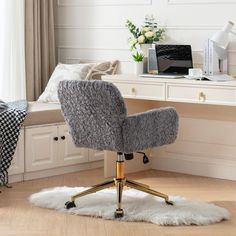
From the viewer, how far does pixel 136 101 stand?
5.34 metres

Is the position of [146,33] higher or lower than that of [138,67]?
higher

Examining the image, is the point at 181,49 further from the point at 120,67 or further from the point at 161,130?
the point at 161,130

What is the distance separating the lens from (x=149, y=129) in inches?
160

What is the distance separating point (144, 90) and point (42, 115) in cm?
78

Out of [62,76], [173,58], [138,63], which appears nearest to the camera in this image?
[173,58]

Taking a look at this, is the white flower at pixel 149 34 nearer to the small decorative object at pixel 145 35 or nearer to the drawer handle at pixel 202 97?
the small decorative object at pixel 145 35

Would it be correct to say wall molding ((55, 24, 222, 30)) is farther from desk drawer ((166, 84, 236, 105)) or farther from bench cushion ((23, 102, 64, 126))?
bench cushion ((23, 102, 64, 126))

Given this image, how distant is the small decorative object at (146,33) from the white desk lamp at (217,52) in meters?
0.51

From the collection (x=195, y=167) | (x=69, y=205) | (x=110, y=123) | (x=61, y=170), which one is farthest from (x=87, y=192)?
(x=195, y=167)

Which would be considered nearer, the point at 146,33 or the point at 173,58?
the point at 173,58

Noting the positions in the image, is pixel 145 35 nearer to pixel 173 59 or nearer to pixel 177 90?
pixel 173 59

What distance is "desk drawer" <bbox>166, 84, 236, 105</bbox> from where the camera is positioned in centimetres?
455

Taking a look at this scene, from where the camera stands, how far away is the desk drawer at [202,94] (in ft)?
14.9

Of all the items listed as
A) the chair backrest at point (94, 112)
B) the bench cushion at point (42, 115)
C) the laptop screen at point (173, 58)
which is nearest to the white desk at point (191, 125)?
the laptop screen at point (173, 58)
